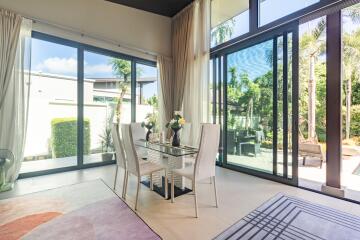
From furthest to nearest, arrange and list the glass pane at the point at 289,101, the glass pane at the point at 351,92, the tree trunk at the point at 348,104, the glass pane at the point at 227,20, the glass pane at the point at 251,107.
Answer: the glass pane at the point at 227,20 → the glass pane at the point at 251,107 → the glass pane at the point at 289,101 → the tree trunk at the point at 348,104 → the glass pane at the point at 351,92

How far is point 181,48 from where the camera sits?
4805 mm

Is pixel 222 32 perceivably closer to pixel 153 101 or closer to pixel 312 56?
pixel 312 56

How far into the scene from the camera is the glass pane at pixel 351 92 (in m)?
2.79

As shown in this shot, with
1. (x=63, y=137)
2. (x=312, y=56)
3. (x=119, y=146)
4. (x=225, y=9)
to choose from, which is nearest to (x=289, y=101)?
(x=312, y=56)

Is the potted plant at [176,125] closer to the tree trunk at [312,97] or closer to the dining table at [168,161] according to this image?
the dining table at [168,161]

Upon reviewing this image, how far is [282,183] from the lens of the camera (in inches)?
128

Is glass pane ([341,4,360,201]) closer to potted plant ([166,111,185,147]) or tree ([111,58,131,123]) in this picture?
potted plant ([166,111,185,147])

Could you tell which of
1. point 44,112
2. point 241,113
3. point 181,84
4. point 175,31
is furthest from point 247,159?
point 44,112

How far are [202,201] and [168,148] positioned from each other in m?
0.84

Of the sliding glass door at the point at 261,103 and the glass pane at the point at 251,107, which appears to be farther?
the glass pane at the point at 251,107

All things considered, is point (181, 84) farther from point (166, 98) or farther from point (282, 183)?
point (282, 183)

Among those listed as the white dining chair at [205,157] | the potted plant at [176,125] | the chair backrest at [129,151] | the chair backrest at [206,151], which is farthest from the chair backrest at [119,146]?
the chair backrest at [206,151]

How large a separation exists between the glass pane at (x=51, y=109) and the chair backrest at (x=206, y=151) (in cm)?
295

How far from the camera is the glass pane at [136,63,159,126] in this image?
4906 mm
